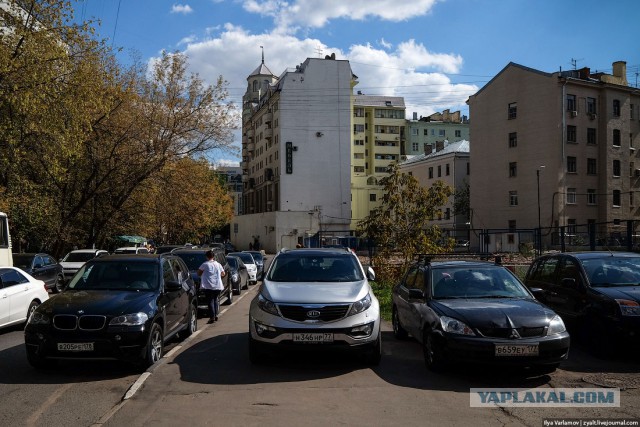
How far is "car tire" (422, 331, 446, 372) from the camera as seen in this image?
299 inches

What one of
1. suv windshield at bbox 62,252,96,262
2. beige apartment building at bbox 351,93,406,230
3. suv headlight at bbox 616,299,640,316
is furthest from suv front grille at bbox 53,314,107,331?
beige apartment building at bbox 351,93,406,230

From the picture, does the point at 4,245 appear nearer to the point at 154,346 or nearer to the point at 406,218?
the point at 154,346

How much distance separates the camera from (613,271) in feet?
31.4

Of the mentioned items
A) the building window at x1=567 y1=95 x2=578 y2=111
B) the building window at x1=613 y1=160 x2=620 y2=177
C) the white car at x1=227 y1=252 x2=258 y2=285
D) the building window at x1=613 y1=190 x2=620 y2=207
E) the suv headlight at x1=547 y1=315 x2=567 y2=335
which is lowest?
the white car at x1=227 y1=252 x2=258 y2=285

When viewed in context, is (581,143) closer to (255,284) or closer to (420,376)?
(255,284)

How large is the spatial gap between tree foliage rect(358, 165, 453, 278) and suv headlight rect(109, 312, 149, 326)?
40.4ft

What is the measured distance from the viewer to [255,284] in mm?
29797

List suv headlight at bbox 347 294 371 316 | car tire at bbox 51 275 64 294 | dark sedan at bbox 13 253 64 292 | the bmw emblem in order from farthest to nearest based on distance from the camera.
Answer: car tire at bbox 51 275 64 294 → dark sedan at bbox 13 253 64 292 → suv headlight at bbox 347 294 371 316 → the bmw emblem

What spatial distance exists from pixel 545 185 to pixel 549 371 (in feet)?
151

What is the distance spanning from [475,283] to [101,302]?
5412 mm

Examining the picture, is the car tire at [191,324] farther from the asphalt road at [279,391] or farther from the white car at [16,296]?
the white car at [16,296]

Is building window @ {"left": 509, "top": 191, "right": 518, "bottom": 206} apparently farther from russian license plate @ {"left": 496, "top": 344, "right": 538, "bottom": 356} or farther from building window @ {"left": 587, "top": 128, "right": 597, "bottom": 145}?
russian license plate @ {"left": 496, "top": 344, "right": 538, "bottom": 356}

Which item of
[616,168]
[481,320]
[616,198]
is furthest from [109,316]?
[616,168]

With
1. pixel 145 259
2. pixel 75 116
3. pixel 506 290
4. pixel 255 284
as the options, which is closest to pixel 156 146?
pixel 255 284
